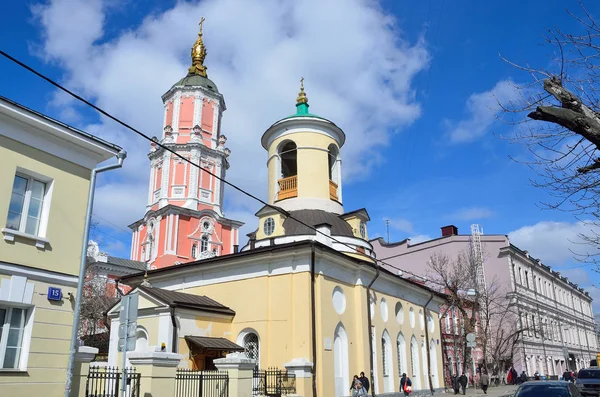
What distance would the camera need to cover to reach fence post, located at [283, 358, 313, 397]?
18.0 metres

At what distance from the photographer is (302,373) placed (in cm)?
1812

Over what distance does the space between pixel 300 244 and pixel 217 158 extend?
2921 centimetres

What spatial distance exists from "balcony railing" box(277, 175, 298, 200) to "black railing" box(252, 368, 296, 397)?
1069 centimetres

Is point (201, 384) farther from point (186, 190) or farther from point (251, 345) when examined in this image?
point (186, 190)

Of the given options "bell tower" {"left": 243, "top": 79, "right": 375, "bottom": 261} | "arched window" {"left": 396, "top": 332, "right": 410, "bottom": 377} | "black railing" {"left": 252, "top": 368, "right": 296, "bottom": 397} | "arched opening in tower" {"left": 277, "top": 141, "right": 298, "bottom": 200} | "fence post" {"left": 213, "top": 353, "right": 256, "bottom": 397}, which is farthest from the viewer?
"arched opening in tower" {"left": 277, "top": 141, "right": 298, "bottom": 200}

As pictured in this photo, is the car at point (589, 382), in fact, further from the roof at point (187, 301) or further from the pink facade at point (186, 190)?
the pink facade at point (186, 190)

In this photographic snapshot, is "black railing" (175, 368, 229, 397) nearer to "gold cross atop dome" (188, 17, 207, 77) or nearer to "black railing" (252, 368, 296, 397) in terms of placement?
"black railing" (252, 368, 296, 397)

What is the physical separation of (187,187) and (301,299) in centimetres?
2784

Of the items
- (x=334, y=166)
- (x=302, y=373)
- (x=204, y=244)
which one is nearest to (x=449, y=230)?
(x=204, y=244)

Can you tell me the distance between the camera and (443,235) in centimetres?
5034

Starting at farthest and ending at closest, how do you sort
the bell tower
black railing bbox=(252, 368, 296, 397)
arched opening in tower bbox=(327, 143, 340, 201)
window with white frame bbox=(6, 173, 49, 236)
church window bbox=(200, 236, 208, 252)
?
church window bbox=(200, 236, 208, 252) → arched opening in tower bbox=(327, 143, 340, 201) → the bell tower → black railing bbox=(252, 368, 296, 397) → window with white frame bbox=(6, 173, 49, 236)

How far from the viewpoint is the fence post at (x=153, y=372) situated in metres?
12.8

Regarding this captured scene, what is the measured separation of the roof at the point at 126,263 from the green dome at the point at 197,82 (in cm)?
1720

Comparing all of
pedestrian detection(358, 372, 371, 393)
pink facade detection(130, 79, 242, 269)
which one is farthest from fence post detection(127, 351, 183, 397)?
pink facade detection(130, 79, 242, 269)
